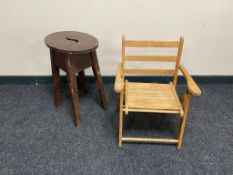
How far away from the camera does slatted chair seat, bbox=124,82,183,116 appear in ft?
4.86

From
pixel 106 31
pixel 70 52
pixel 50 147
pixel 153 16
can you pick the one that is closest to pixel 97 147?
pixel 50 147

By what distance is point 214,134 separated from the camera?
180 centimetres

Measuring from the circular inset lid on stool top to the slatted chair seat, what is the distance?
438 mm

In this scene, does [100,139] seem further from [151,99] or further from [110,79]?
[110,79]

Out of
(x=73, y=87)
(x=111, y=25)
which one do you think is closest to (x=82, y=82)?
(x=73, y=87)

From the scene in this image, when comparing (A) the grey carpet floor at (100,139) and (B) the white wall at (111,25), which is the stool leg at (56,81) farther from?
(B) the white wall at (111,25)

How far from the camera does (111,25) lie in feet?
6.89

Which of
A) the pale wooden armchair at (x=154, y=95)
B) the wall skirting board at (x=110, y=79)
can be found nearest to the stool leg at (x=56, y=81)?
the wall skirting board at (x=110, y=79)

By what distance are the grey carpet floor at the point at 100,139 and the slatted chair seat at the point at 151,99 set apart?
35 centimetres

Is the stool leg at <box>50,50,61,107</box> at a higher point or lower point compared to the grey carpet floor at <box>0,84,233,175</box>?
higher

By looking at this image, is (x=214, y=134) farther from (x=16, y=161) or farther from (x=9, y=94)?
(x=9, y=94)

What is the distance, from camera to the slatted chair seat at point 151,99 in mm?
1481

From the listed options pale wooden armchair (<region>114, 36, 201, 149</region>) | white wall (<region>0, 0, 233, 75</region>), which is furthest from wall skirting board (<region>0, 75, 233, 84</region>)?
pale wooden armchair (<region>114, 36, 201, 149</region>)

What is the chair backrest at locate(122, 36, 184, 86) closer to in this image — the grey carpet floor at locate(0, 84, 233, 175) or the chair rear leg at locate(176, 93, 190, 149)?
the chair rear leg at locate(176, 93, 190, 149)
